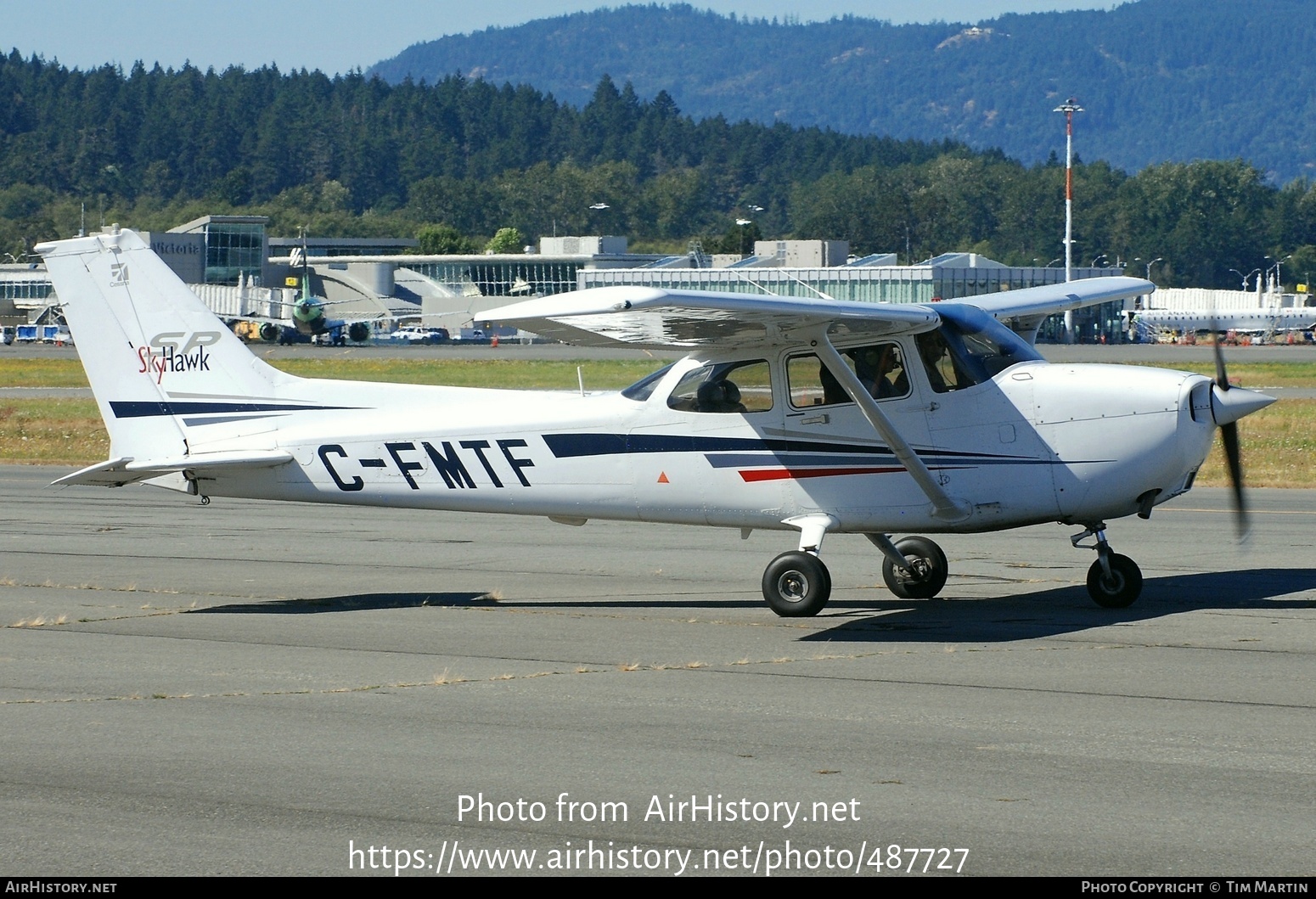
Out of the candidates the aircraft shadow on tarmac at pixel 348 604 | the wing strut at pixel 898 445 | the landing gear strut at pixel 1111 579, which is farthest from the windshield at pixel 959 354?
the aircraft shadow on tarmac at pixel 348 604

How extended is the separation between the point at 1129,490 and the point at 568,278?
140035mm

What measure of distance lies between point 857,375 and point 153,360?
5642mm

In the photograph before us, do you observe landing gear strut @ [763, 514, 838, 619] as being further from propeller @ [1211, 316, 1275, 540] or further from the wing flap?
propeller @ [1211, 316, 1275, 540]

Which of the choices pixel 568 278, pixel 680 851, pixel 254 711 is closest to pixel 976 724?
pixel 680 851

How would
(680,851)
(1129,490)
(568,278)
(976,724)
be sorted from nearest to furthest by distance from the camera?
(680,851) → (976,724) → (1129,490) → (568,278)

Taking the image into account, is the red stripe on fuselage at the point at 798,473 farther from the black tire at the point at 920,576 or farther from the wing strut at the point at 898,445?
the black tire at the point at 920,576

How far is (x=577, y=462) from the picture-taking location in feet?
40.3

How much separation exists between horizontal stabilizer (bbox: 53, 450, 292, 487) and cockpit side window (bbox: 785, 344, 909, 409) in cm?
399

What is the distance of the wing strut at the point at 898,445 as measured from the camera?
37.2 ft

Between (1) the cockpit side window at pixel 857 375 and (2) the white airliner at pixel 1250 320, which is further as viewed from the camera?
(2) the white airliner at pixel 1250 320

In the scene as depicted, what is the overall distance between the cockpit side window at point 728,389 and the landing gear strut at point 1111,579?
247 centimetres

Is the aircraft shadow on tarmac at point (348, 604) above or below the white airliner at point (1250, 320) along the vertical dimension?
below

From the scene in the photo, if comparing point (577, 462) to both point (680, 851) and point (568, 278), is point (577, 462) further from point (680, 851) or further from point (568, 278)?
point (568, 278)

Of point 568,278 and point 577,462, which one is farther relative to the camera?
point 568,278
